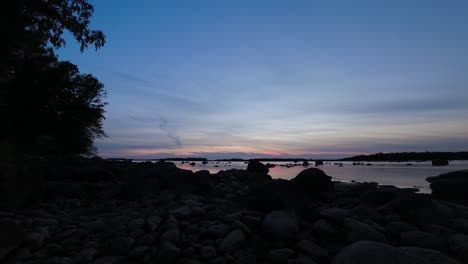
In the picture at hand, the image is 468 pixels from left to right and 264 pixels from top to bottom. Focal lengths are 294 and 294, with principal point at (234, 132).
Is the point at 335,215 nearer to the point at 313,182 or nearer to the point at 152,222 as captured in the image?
the point at 313,182

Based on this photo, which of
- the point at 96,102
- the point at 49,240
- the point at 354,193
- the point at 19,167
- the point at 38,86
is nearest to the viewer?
the point at 49,240

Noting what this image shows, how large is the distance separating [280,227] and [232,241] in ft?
3.49

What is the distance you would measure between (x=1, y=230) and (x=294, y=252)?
4.75 m

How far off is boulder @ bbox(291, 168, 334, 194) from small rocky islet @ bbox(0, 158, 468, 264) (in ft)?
0.10

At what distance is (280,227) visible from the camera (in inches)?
227

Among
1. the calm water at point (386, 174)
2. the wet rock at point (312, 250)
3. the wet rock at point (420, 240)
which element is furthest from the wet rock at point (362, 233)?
the calm water at point (386, 174)

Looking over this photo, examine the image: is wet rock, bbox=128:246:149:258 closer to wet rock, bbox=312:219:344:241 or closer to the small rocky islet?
the small rocky islet

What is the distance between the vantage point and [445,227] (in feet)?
19.4

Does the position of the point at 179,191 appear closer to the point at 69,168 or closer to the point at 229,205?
the point at 229,205

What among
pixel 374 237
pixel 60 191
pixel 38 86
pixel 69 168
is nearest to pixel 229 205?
pixel 374 237

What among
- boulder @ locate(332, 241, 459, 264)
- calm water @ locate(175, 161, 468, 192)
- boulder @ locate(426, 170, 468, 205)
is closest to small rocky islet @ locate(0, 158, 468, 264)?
boulder @ locate(332, 241, 459, 264)

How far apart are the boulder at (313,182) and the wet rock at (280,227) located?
2.92 metres

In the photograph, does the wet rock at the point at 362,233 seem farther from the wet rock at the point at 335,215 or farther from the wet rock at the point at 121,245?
the wet rock at the point at 121,245

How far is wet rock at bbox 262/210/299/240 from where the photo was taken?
566cm
